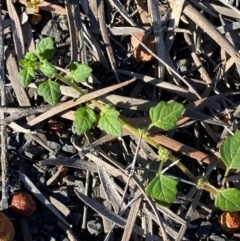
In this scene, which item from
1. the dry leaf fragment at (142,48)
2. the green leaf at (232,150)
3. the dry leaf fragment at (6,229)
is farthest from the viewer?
the dry leaf fragment at (142,48)

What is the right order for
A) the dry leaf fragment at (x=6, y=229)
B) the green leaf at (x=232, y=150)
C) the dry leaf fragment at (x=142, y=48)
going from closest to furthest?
1. the dry leaf fragment at (x=6, y=229)
2. the green leaf at (x=232, y=150)
3. the dry leaf fragment at (x=142, y=48)

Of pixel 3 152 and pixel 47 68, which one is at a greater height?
pixel 47 68

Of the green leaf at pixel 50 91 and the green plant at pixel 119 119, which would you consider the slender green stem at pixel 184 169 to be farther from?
the green leaf at pixel 50 91

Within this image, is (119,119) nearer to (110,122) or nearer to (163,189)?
(110,122)

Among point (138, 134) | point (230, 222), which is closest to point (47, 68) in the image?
point (138, 134)

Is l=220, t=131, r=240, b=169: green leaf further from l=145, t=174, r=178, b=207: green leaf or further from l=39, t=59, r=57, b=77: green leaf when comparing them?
l=39, t=59, r=57, b=77: green leaf

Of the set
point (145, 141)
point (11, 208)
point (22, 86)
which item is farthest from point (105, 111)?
point (11, 208)

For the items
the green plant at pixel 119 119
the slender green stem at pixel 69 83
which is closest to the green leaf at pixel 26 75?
the green plant at pixel 119 119
